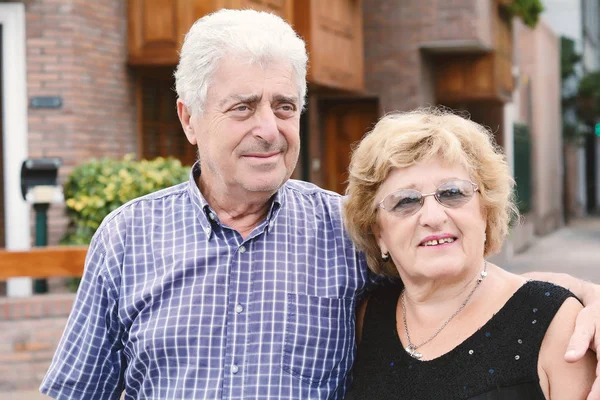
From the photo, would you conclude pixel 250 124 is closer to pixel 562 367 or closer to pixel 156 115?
pixel 562 367

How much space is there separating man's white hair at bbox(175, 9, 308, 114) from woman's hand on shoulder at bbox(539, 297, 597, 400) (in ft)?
3.28

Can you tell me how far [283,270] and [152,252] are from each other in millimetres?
401

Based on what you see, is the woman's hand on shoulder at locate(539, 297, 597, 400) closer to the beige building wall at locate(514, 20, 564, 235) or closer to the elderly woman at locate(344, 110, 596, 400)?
the elderly woman at locate(344, 110, 596, 400)

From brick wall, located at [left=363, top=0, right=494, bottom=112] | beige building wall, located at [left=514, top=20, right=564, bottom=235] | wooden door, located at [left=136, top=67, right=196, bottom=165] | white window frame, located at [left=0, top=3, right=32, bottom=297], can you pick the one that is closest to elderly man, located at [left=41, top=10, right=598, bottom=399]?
white window frame, located at [left=0, top=3, right=32, bottom=297]

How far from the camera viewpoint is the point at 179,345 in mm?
2760

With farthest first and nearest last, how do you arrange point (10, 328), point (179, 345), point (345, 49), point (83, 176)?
point (345, 49), point (83, 176), point (10, 328), point (179, 345)

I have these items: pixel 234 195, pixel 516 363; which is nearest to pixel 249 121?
pixel 234 195

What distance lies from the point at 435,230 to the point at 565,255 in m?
15.6

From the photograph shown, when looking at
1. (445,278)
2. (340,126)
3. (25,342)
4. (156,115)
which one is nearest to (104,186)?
(25,342)

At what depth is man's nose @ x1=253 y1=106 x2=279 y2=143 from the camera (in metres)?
2.71

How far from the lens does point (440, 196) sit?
2.74 meters

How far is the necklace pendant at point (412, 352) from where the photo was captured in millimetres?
2779

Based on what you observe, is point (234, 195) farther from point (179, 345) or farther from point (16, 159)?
point (16, 159)

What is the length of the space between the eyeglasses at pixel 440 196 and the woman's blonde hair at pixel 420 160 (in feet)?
0.19
